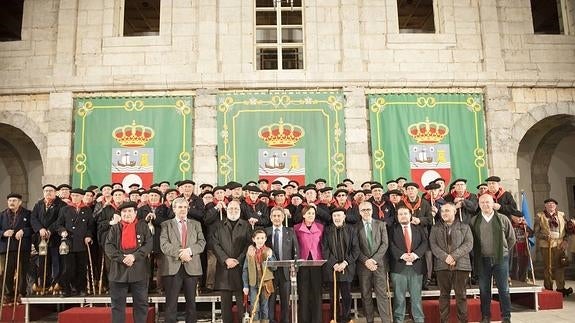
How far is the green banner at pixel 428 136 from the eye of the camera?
10172 millimetres

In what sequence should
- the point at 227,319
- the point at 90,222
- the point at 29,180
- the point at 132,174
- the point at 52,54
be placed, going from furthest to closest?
1. the point at 29,180
2. the point at 52,54
3. the point at 132,174
4. the point at 90,222
5. the point at 227,319

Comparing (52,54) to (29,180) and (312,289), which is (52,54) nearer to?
(29,180)

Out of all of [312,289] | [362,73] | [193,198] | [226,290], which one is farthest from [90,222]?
[362,73]

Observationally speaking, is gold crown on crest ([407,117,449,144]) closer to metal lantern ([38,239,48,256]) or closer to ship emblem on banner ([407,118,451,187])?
ship emblem on banner ([407,118,451,187])

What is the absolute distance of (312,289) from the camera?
6133 millimetres

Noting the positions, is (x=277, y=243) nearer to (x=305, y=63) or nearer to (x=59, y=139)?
(x=305, y=63)

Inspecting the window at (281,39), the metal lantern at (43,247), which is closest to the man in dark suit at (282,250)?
the metal lantern at (43,247)

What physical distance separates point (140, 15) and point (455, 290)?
11559 millimetres

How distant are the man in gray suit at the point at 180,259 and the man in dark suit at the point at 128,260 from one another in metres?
0.25

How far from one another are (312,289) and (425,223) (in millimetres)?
1934

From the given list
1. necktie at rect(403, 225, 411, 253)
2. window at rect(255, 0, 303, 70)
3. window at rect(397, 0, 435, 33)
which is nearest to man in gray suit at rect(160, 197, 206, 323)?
necktie at rect(403, 225, 411, 253)

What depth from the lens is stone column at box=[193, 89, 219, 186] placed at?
10078 mm

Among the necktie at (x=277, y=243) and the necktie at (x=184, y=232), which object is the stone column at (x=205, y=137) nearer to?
the necktie at (x=184, y=232)

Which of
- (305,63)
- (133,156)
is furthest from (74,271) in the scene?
(305,63)
